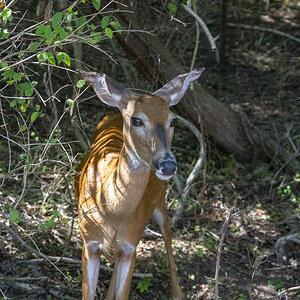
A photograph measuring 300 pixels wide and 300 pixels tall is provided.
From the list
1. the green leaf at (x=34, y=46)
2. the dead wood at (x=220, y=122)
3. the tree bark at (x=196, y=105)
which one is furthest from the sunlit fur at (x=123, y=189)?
the dead wood at (x=220, y=122)

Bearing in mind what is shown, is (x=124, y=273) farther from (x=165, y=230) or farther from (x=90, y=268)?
(x=165, y=230)

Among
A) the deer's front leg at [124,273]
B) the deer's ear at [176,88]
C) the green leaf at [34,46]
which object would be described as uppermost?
the green leaf at [34,46]

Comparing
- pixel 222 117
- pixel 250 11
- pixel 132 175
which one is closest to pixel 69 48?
pixel 222 117

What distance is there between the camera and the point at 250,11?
10.8m

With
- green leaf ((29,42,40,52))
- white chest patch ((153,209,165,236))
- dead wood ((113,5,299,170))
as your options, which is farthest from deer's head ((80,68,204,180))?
dead wood ((113,5,299,170))

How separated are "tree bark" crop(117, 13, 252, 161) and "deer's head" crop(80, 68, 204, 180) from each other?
6.39 ft

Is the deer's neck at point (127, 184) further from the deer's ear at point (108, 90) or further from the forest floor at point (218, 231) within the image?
the forest floor at point (218, 231)

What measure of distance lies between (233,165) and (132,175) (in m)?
3.15

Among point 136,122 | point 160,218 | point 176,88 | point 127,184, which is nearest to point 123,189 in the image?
point 127,184

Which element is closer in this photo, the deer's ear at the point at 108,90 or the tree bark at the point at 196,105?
the deer's ear at the point at 108,90

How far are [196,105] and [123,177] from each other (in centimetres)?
278

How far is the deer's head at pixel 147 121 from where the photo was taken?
168 inches

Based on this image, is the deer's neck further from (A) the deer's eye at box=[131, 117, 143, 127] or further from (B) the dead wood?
(B) the dead wood

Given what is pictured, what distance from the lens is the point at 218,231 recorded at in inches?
258
